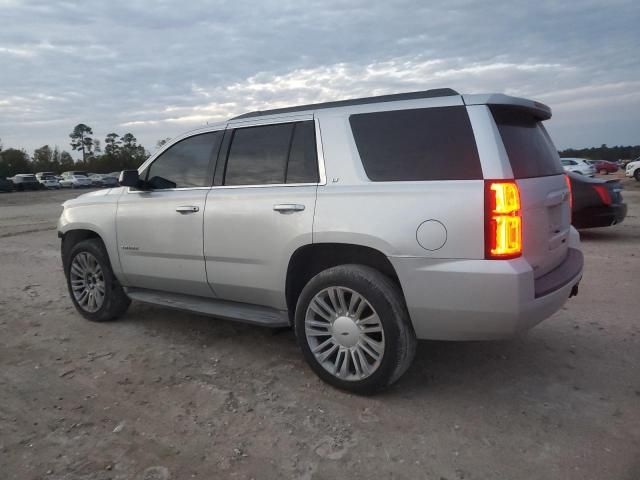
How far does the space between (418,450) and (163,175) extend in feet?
10.4

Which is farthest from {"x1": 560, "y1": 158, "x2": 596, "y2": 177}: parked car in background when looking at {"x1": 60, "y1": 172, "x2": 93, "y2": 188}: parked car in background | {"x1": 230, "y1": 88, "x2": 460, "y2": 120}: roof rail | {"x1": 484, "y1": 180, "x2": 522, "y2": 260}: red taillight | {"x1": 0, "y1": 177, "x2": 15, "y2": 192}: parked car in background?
{"x1": 60, "y1": 172, "x2": 93, "y2": 188}: parked car in background

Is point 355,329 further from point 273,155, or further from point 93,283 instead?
point 93,283

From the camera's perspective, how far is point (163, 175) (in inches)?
183

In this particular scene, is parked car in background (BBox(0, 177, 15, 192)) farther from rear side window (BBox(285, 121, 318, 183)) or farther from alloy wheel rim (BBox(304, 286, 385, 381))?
alloy wheel rim (BBox(304, 286, 385, 381))

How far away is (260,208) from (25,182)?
145 feet

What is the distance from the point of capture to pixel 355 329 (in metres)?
3.38

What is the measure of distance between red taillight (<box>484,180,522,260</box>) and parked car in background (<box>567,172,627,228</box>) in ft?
22.5

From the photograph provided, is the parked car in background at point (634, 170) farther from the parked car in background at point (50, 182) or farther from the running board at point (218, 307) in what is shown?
the parked car in background at point (50, 182)

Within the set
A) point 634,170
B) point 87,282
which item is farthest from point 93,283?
point 634,170

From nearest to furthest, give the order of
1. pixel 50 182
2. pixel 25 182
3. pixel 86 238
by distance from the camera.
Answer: pixel 86 238 → pixel 25 182 → pixel 50 182

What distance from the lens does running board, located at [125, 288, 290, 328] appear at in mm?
3795

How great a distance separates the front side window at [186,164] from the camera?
433 cm

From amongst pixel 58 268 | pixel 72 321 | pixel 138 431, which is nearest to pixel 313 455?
pixel 138 431

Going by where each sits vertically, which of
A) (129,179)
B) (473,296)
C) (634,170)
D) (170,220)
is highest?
(129,179)
